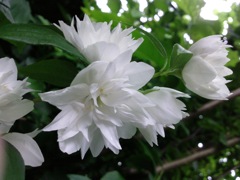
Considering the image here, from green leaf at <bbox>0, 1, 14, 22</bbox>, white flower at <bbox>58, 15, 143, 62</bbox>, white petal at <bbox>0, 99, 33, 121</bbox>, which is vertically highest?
white flower at <bbox>58, 15, 143, 62</bbox>

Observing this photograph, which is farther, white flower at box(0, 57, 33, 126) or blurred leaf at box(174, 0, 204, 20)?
blurred leaf at box(174, 0, 204, 20)

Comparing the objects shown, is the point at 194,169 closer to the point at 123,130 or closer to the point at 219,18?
the point at 219,18

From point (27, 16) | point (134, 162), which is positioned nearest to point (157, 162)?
point (134, 162)

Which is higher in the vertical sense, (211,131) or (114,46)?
(114,46)

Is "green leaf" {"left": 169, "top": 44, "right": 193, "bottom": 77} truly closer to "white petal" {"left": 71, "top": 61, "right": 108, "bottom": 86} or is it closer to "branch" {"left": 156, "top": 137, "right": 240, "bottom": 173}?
"white petal" {"left": 71, "top": 61, "right": 108, "bottom": 86}

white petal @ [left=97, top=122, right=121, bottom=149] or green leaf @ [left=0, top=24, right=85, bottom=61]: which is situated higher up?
green leaf @ [left=0, top=24, right=85, bottom=61]

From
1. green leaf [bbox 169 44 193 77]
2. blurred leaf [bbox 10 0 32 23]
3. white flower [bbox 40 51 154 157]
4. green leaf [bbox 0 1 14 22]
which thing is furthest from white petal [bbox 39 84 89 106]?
blurred leaf [bbox 10 0 32 23]
